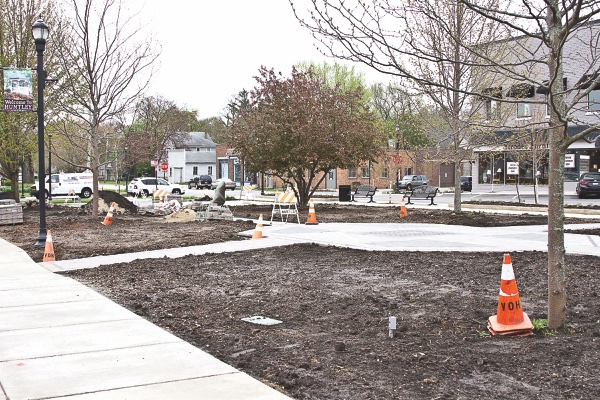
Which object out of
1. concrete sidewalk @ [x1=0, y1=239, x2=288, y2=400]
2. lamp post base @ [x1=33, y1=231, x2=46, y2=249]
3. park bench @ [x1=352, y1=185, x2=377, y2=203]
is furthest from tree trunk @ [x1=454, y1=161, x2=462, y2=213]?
concrete sidewalk @ [x1=0, y1=239, x2=288, y2=400]

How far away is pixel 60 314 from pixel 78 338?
4.49 feet

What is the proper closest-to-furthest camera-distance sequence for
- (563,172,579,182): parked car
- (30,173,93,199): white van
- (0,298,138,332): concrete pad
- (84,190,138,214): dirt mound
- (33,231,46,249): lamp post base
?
(0,298,138,332): concrete pad, (33,231,46,249): lamp post base, (84,190,138,214): dirt mound, (563,172,579,182): parked car, (30,173,93,199): white van

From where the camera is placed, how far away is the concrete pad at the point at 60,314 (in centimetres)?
720

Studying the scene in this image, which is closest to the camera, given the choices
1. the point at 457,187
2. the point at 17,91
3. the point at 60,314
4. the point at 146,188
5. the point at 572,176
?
the point at 60,314

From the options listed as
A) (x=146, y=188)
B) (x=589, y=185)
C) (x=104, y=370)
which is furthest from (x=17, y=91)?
(x=146, y=188)

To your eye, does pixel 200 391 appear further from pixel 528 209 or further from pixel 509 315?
pixel 528 209

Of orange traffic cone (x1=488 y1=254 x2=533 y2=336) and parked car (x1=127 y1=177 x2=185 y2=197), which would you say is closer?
orange traffic cone (x1=488 y1=254 x2=533 y2=336)

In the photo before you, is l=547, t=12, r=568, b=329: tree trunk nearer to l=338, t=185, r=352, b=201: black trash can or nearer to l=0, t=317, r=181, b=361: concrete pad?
l=0, t=317, r=181, b=361: concrete pad

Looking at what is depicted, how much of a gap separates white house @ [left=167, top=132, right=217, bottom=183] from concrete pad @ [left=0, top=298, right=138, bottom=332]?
8695 centimetres

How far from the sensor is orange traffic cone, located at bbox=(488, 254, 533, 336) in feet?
20.2

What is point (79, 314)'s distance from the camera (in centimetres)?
765

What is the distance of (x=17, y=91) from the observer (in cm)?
1619

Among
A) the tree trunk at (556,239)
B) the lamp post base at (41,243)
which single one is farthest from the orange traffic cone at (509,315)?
the lamp post base at (41,243)

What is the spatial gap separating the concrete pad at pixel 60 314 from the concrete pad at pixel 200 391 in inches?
106
